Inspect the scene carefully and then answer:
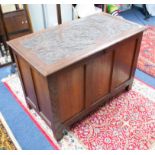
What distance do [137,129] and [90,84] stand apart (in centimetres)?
59

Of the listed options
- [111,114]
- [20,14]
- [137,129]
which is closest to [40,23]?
[20,14]

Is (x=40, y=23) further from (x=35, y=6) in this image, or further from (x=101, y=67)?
(x=101, y=67)

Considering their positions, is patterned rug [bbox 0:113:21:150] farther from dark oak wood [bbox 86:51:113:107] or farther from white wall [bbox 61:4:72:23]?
white wall [bbox 61:4:72:23]

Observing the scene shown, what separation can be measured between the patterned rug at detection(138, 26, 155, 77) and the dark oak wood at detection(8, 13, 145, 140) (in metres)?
0.63

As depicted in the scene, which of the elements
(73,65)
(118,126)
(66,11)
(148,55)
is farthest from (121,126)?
(66,11)

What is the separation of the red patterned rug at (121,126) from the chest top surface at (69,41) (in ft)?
2.31

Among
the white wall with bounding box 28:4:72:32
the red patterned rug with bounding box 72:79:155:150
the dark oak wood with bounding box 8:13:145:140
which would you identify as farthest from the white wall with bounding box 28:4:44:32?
the red patterned rug with bounding box 72:79:155:150

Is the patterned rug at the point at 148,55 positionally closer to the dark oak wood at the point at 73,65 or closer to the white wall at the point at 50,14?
the dark oak wood at the point at 73,65

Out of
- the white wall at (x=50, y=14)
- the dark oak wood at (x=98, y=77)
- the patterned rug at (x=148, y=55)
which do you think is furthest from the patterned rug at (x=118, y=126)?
the white wall at (x=50, y=14)

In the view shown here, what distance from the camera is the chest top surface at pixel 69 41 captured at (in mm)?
1223

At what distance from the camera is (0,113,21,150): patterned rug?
1.51 meters

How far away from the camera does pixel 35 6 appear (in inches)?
102

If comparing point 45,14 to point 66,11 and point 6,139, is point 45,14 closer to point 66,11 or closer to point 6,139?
point 66,11
